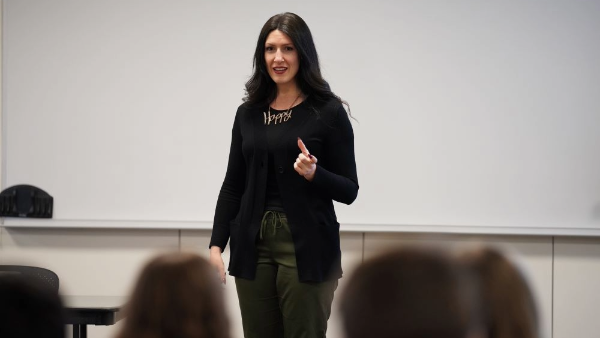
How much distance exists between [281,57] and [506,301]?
1304mm

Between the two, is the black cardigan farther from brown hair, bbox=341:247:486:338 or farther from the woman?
brown hair, bbox=341:247:486:338

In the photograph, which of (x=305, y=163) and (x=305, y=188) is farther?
(x=305, y=188)

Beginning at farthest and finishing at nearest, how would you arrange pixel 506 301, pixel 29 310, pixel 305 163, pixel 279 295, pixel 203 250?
pixel 203 250 → pixel 279 295 → pixel 305 163 → pixel 506 301 → pixel 29 310

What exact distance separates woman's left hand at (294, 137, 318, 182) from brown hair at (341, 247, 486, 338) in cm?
105

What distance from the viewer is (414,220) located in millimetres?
3838

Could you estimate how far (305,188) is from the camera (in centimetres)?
215

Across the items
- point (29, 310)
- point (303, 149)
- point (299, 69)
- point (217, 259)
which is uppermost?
point (299, 69)

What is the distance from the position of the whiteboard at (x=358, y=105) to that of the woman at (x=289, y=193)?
63.8 inches

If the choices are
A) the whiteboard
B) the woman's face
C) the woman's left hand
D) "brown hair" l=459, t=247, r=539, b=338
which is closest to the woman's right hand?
the woman's left hand

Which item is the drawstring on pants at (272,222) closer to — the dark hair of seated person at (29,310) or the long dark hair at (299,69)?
the long dark hair at (299,69)

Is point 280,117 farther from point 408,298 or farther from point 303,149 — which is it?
point 408,298

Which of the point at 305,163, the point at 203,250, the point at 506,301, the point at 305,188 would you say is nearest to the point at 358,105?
the point at 203,250

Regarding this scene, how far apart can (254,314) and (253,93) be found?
0.67 metres

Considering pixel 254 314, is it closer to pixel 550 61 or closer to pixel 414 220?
pixel 414 220
